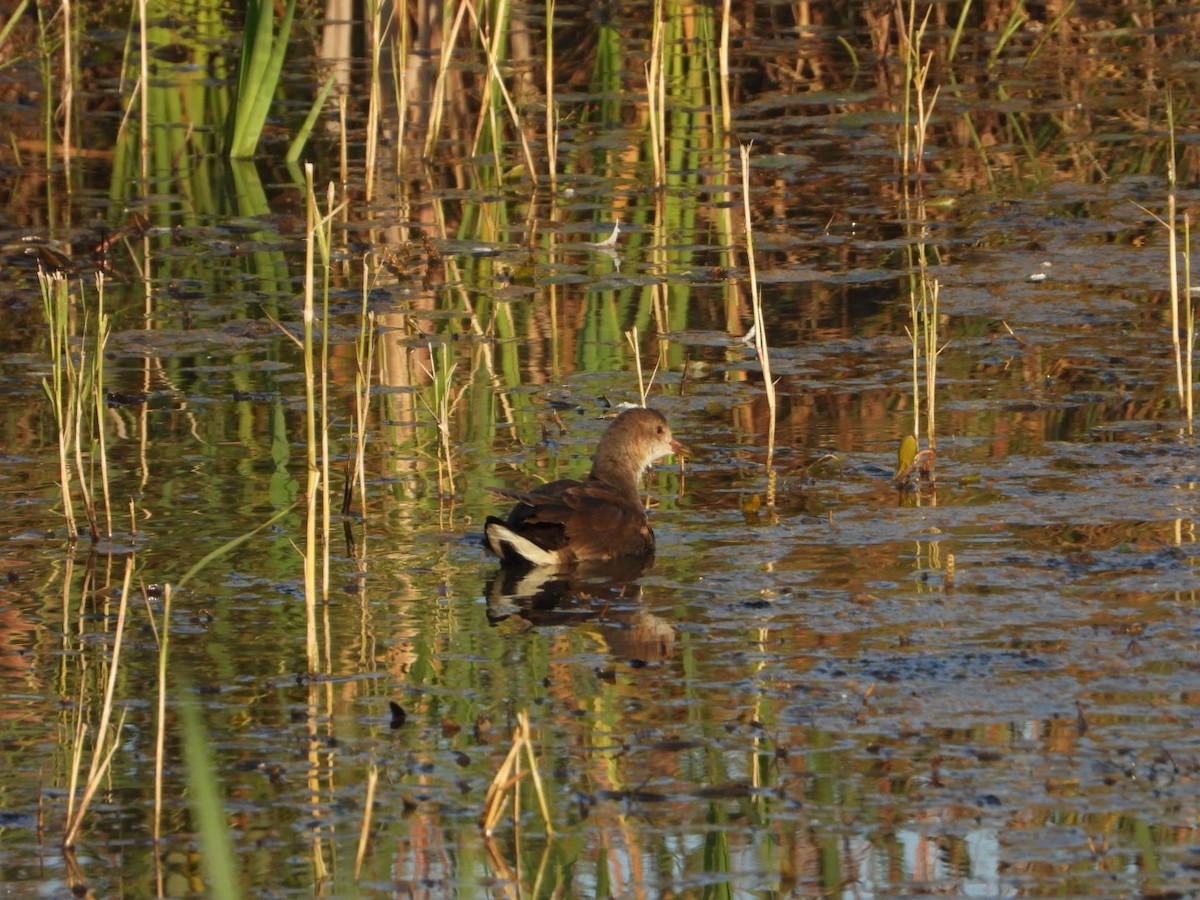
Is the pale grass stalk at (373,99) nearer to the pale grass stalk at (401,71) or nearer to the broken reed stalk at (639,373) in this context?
the pale grass stalk at (401,71)

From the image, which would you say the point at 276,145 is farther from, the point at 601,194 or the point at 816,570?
the point at 816,570

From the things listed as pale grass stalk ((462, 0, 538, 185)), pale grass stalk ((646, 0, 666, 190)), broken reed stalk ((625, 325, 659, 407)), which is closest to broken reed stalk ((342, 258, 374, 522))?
broken reed stalk ((625, 325, 659, 407))

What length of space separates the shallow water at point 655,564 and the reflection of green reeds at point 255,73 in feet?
2.52

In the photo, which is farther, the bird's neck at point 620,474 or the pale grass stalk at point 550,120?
the pale grass stalk at point 550,120

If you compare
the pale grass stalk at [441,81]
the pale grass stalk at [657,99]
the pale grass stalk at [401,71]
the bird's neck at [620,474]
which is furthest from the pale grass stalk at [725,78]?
the bird's neck at [620,474]

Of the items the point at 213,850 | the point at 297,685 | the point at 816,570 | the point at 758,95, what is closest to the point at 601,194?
the point at 758,95

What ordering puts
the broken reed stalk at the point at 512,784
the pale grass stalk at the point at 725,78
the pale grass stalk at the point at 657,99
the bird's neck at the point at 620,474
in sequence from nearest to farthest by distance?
the broken reed stalk at the point at 512,784
the bird's neck at the point at 620,474
the pale grass stalk at the point at 657,99
the pale grass stalk at the point at 725,78

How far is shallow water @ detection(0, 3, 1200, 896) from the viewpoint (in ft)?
15.2

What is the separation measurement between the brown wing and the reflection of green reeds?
5.41 m

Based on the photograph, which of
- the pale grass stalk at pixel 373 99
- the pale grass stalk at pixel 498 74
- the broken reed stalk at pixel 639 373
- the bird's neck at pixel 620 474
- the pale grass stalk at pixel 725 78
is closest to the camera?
the bird's neck at pixel 620 474

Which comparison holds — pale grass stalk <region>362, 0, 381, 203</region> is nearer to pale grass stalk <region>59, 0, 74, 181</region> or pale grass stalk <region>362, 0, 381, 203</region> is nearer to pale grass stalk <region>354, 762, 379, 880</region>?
pale grass stalk <region>59, 0, 74, 181</region>

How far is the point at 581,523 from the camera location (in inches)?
270

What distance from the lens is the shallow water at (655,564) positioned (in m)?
4.64

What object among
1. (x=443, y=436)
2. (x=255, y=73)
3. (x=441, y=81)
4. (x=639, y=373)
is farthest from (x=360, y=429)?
(x=255, y=73)
